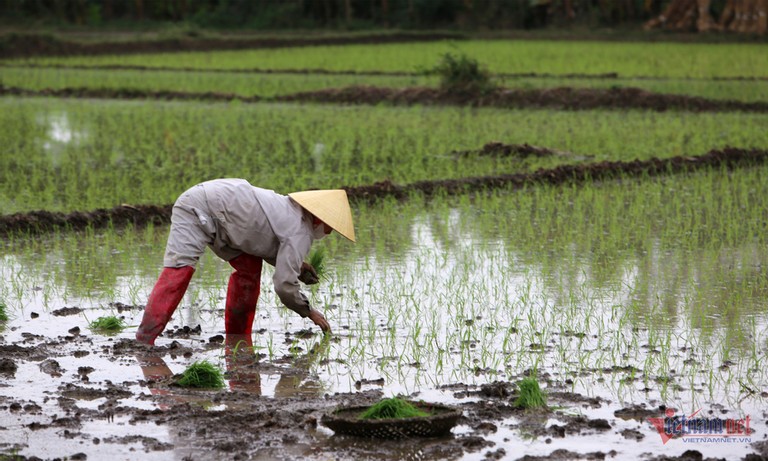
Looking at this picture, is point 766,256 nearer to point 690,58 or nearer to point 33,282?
point 33,282

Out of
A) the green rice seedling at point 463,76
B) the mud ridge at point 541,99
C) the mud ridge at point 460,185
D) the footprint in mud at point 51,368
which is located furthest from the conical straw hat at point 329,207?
the green rice seedling at point 463,76

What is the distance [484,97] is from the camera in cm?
1689

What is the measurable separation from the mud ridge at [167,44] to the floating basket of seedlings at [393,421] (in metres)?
24.2

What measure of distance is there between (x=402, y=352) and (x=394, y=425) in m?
1.20

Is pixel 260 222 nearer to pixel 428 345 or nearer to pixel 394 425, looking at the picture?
pixel 428 345

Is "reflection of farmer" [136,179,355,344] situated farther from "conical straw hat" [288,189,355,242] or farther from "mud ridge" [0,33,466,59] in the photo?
"mud ridge" [0,33,466,59]

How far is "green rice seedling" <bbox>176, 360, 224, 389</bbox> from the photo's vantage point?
4254 millimetres

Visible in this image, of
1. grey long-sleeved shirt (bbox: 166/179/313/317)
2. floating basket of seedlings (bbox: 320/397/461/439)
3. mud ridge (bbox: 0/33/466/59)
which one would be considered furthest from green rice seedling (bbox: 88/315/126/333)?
mud ridge (bbox: 0/33/466/59)

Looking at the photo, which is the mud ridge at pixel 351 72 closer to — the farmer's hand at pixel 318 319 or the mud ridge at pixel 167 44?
the mud ridge at pixel 167 44

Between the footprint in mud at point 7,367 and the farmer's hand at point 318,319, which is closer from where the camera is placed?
the footprint in mud at point 7,367

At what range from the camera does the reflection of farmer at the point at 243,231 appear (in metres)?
4.72

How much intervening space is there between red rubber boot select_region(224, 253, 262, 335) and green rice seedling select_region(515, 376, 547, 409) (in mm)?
1604

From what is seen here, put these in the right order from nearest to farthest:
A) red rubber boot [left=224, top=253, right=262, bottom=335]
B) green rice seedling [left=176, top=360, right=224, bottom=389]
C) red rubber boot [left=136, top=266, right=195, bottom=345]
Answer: green rice seedling [left=176, top=360, right=224, bottom=389]
red rubber boot [left=136, top=266, right=195, bottom=345]
red rubber boot [left=224, top=253, right=262, bottom=335]

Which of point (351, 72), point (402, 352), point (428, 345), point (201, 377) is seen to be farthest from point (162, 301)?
point (351, 72)
